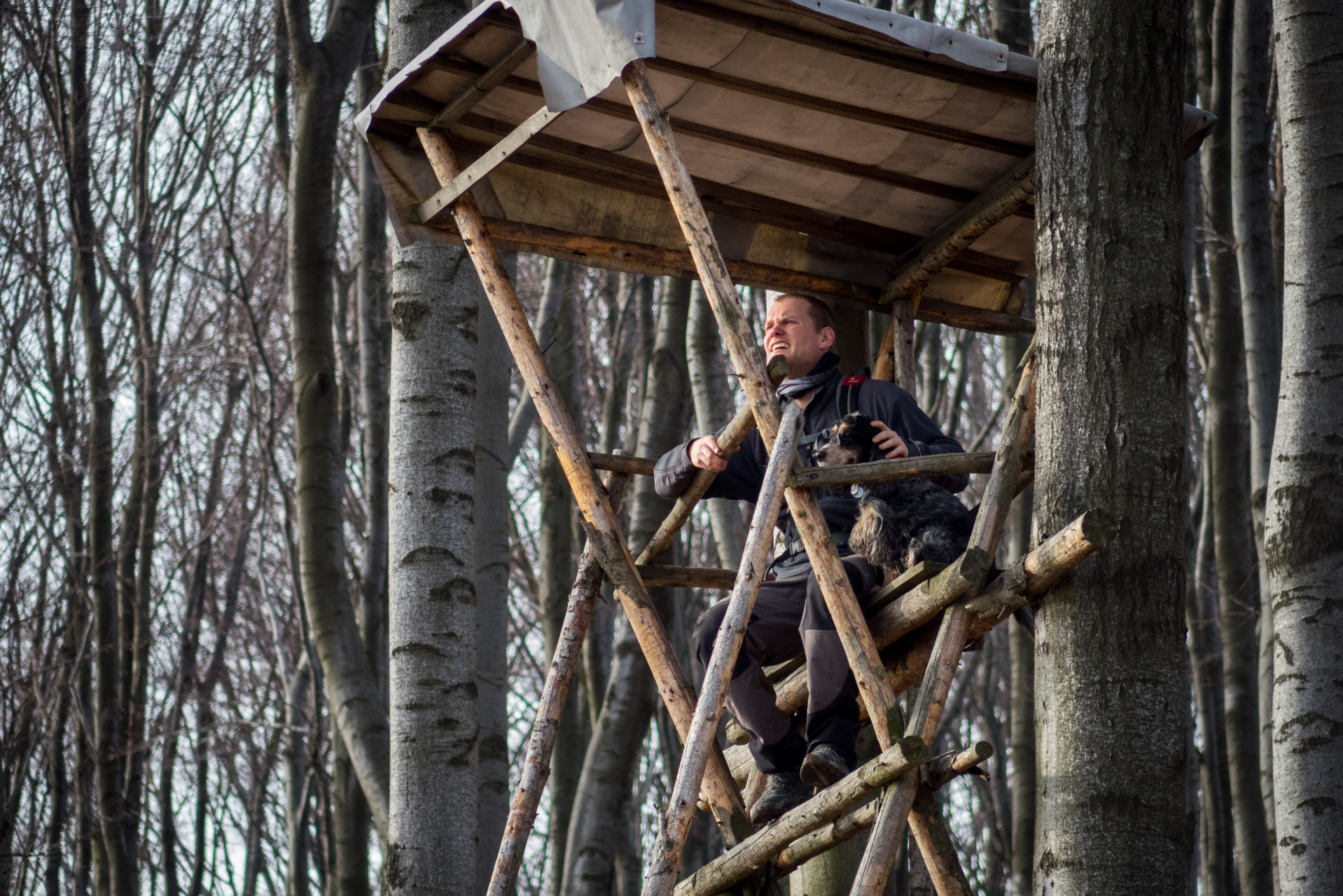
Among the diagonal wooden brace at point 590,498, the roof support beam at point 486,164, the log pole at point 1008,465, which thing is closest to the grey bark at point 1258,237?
the log pole at point 1008,465

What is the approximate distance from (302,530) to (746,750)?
2.60 m

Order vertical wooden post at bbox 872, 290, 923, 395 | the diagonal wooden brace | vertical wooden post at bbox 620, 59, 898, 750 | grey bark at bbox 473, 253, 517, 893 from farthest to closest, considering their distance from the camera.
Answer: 1. grey bark at bbox 473, 253, 517, 893
2. vertical wooden post at bbox 872, 290, 923, 395
3. the diagonal wooden brace
4. vertical wooden post at bbox 620, 59, 898, 750

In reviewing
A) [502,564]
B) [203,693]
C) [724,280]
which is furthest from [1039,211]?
[203,693]

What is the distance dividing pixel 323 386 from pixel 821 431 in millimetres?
3357

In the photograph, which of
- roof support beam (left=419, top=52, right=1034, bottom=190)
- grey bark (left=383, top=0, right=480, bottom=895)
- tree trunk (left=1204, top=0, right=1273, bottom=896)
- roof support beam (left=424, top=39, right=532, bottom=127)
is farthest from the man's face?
tree trunk (left=1204, top=0, right=1273, bottom=896)

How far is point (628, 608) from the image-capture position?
15.0ft

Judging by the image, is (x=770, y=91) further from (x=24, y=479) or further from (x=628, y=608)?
(x=24, y=479)

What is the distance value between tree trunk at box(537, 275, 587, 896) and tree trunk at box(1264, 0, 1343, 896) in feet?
17.8

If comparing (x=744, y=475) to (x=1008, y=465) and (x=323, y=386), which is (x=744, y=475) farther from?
(x=323, y=386)

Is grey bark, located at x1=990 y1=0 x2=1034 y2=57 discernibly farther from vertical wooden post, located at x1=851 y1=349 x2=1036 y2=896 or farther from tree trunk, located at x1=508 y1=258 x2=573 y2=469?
vertical wooden post, located at x1=851 y1=349 x2=1036 y2=896

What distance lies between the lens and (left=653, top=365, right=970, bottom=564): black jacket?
455 centimetres

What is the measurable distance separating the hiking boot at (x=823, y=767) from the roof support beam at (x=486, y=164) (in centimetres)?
199

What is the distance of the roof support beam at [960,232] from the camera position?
16.3 ft

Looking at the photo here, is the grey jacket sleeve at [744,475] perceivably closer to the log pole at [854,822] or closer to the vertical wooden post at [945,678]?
the vertical wooden post at [945,678]
